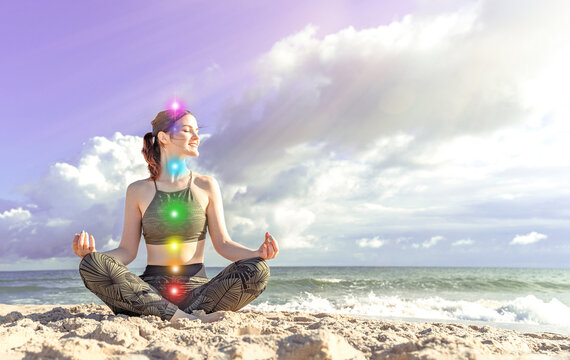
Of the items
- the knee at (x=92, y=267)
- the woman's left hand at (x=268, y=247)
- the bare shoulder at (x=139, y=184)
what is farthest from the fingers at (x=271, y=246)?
the bare shoulder at (x=139, y=184)

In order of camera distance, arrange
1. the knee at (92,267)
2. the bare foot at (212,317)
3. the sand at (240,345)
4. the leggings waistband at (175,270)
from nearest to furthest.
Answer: the sand at (240,345) < the bare foot at (212,317) < the knee at (92,267) < the leggings waistband at (175,270)

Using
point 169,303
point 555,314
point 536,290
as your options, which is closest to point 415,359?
point 169,303

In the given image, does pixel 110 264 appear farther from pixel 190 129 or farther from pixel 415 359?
pixel 415 359

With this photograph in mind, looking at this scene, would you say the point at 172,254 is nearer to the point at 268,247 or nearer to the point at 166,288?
the point at 166,288

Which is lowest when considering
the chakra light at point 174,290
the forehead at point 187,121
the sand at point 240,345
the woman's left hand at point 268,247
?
the sand at point 240,345

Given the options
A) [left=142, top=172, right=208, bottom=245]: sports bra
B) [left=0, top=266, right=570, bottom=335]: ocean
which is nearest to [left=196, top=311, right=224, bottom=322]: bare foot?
[left=142, top=172, right=208, bottom=245]: sports bra

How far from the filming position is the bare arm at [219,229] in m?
3.31

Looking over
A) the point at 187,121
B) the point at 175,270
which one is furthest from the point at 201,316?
the point at 187,121

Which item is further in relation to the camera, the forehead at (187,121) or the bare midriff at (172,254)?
the forehead at (187,121)

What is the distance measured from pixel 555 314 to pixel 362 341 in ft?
22.2

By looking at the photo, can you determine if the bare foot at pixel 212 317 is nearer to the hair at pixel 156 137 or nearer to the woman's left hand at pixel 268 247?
the woman's left hand at pixel 268 247

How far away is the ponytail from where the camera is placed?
3.59 meters

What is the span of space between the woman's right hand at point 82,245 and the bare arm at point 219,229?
0.93m

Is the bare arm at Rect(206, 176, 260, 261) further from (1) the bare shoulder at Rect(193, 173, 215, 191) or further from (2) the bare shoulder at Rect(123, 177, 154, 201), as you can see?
(2) the bare shoulder at Rect(123, 177, 154, 201)
